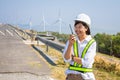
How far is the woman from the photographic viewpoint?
414cm

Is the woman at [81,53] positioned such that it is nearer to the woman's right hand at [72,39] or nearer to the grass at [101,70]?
the woman's right hand at [72,39]

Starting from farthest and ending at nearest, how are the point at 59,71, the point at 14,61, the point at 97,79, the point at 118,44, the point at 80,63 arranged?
the point at 118,44
the point at 14,61
the point at 59,71
the point at 97,79
the point at 80,63

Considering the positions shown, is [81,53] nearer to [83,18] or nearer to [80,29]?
[80,29]

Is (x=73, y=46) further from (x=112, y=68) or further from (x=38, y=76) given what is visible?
(x=112, y=68)

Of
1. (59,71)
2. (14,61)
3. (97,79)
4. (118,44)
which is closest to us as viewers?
(97,79)

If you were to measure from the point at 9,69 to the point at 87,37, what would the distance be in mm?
6861

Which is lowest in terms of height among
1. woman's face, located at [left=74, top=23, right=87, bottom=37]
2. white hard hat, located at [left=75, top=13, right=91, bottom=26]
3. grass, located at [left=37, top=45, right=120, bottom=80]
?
grass, located at [left=37, top=45, right=120, bottom=80]

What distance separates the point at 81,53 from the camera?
421 centimetres

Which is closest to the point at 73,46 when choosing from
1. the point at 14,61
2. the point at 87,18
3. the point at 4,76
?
the point at 87,18

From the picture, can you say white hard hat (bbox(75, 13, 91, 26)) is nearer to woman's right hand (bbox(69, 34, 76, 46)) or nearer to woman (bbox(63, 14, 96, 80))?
woman (bbox(63, 14, 96, 80))

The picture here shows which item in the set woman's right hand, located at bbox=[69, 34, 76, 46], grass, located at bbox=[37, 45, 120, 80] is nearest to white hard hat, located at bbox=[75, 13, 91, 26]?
woman's right hand, located at bbox=[69, 34, 76, 46]

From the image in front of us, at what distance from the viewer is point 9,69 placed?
10.7 meters

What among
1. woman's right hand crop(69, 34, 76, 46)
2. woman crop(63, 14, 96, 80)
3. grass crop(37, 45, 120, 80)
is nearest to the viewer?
woman's right hand crop(69, 34, 76, 46)

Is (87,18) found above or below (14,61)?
above
